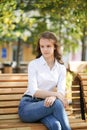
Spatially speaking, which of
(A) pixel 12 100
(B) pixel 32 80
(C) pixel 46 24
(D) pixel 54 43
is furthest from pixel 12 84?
(C) pixel 46 24

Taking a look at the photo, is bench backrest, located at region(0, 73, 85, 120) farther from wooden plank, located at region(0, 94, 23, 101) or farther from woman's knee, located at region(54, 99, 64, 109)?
woman's knee, located at region(54, 99, 64, 109)

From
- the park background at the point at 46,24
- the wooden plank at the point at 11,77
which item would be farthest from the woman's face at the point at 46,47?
the park background at the point at 46,24

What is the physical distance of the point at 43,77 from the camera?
15.8 feet

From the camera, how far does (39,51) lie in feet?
16.5

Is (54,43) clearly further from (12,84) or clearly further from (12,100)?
(12,100)

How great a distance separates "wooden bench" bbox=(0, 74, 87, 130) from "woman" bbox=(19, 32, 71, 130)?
11.0 inches

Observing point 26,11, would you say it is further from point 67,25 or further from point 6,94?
point 6,94

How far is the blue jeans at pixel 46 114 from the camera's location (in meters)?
4.41

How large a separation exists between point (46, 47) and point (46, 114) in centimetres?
84

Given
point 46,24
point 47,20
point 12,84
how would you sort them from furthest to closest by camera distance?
1. point 47,20
2. point 46,24
3. point 12,84

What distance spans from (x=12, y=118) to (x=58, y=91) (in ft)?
2.34

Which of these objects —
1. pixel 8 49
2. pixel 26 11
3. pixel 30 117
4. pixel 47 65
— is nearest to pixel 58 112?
pixel 30 117

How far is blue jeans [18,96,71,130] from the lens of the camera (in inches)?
174

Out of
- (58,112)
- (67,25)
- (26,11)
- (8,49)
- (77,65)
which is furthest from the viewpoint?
(8,49)
